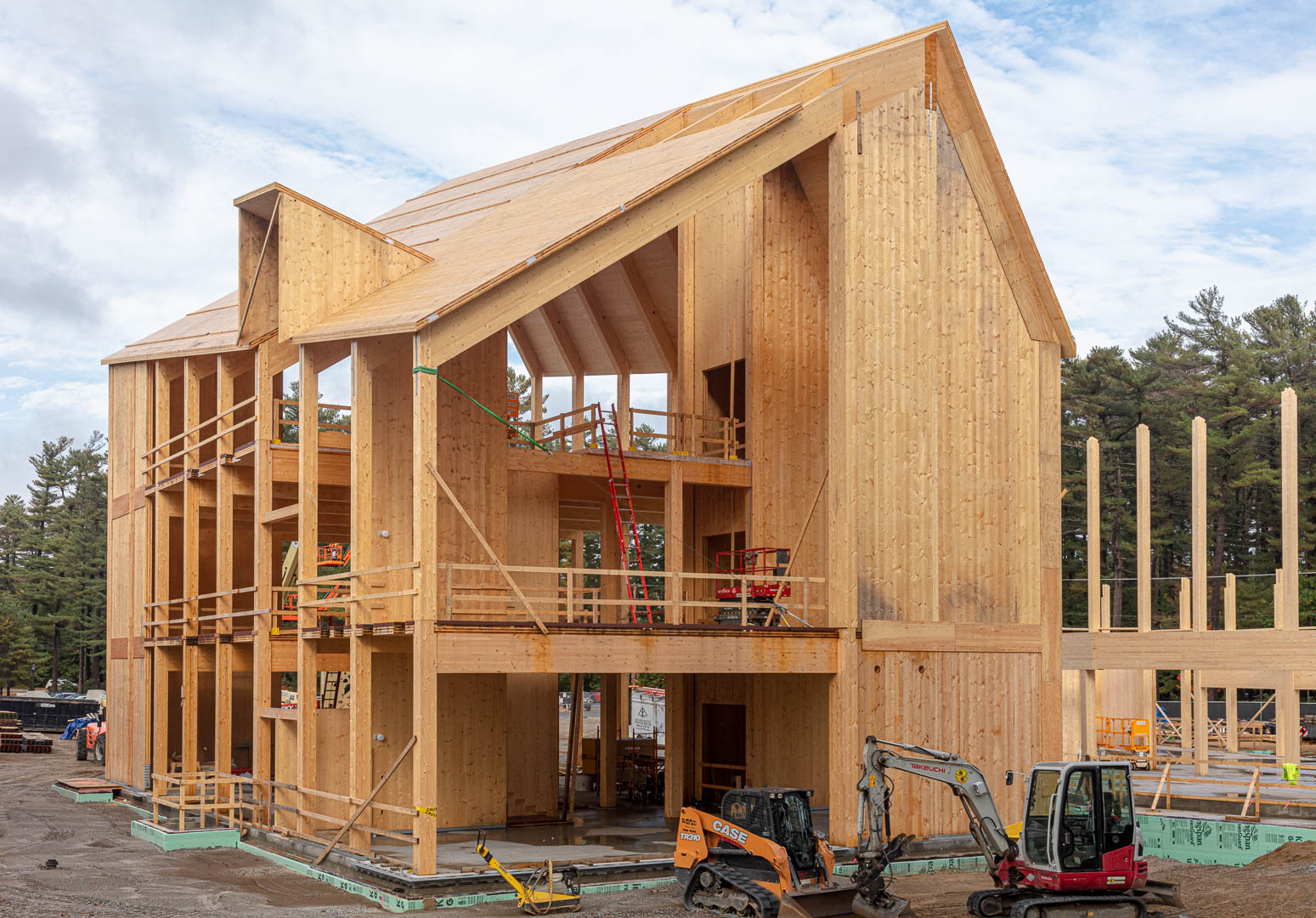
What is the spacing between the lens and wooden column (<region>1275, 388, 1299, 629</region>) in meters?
25.6

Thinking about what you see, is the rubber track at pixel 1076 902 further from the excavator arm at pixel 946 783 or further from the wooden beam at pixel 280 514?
the wooden beam at pixel 280 514

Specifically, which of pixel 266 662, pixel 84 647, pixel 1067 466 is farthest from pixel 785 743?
pixel 84 647

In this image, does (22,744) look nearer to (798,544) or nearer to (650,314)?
(650,314)

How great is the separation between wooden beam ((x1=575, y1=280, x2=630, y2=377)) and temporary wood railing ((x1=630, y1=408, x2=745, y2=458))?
4.16 m

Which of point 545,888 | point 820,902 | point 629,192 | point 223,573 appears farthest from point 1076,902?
point 223,573

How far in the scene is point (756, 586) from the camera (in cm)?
2317

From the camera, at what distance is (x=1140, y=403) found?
70.7 m

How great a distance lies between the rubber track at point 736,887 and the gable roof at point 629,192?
307 inches

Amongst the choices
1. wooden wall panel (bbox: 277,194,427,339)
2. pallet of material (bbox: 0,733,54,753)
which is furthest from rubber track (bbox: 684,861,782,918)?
pallet of material (bbox: 0,733,54,753)

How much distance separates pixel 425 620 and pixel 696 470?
8.93 meters

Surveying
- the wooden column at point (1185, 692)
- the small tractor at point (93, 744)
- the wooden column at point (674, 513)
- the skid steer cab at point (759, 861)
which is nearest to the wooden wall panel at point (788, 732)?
the wooden column at point (674, 513)

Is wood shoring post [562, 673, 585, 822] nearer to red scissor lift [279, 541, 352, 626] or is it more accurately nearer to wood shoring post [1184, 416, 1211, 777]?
red scissor lift [279, 541, 352, 626]

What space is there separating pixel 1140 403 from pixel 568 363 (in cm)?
4520

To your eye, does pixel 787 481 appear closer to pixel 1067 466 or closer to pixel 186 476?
pixel 186 476
